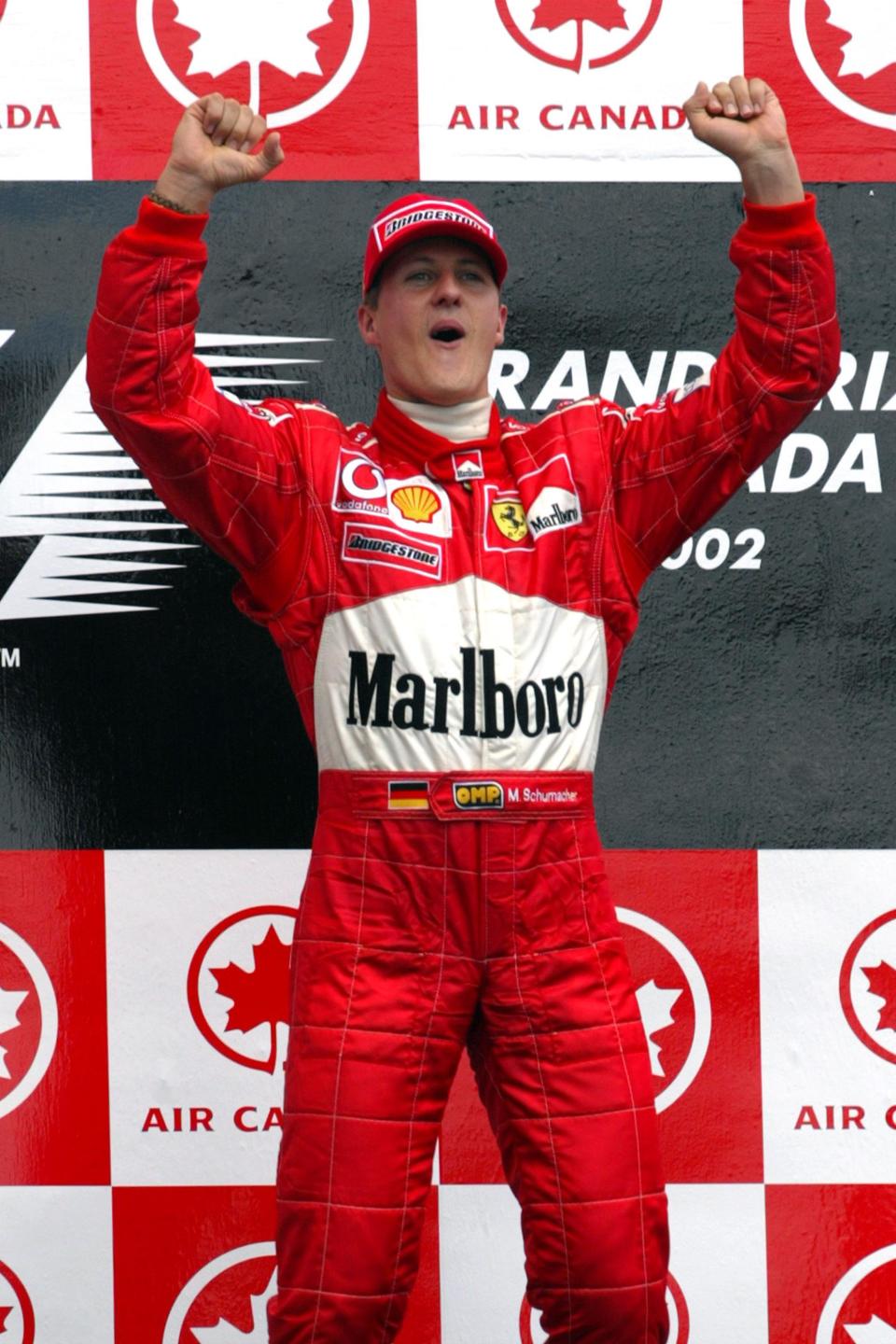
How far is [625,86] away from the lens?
252 centimetres

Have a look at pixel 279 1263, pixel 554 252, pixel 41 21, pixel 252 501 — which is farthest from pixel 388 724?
pixel 41 21

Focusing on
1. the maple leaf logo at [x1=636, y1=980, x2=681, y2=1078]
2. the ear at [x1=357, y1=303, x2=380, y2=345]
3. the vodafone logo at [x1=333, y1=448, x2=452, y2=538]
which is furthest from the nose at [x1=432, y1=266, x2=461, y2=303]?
the maple leaf logo at [x1=636, y1=980, x2=681, y2=1078]

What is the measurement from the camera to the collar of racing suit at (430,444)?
200 cm

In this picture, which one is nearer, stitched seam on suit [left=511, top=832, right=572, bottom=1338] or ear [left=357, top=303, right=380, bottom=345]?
stitched seam on suit [left=511, top=832, right=572, bottom=1338]

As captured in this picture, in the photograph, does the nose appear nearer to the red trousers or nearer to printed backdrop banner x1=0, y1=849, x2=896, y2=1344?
the red trousers

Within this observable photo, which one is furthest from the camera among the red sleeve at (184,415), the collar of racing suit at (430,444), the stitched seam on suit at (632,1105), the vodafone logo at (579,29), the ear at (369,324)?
the vodafone logo at (579,29)

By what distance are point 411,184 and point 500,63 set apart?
221 millimetres

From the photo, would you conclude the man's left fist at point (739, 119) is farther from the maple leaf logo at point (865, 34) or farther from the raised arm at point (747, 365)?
the maple leaf logo at point (865, 34)

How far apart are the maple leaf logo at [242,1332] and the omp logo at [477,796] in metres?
1.03

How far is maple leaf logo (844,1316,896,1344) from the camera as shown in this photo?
2.52 meters

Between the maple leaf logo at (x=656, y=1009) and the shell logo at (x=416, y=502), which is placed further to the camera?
the maple leaf logo at (x=656, y=1009)

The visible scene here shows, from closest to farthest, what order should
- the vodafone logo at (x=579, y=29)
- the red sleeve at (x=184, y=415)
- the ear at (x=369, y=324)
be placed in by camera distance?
1. the red sleeve at (x=184, y=415)
2. the ear at (x=369, y=324)
3. the vodafone logo at (x=579, y=29)

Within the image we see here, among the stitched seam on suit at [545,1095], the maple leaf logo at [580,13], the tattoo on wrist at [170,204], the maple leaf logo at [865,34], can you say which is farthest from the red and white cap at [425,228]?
the maple leaf logo at [865,34]

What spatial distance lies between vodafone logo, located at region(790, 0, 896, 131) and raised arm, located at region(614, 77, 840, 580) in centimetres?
70
